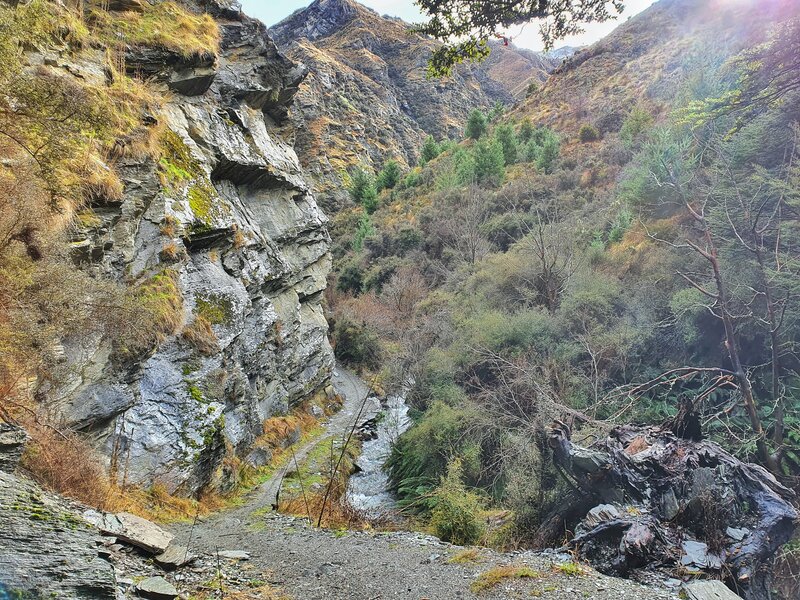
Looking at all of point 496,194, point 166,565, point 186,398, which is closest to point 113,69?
point 186,398

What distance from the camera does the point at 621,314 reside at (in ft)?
44.0

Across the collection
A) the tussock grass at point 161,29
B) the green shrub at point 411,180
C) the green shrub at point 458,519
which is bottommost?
the green shrub at point 458,519

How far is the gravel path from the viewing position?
16.6 feet

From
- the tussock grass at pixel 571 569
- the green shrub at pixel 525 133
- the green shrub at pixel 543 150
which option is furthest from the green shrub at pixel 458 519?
the green shrub at pixel 525 133

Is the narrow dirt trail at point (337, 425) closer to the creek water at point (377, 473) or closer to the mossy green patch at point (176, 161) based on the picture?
the creek water at point (377, 473)

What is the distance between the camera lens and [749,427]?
8.98 metres

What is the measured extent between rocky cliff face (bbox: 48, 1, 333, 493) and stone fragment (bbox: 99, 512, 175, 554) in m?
2.56

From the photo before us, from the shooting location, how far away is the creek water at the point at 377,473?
11.3m

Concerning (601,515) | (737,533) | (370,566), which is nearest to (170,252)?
(370,566)

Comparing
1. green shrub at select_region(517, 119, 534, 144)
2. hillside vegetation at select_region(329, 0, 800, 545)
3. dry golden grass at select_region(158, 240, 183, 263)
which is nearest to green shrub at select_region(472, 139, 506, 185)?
hillside vegetation at select_region(329, 0, 800, 545)

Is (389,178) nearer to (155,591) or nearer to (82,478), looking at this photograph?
(82,478)

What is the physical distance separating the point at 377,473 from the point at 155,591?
10.7 meters

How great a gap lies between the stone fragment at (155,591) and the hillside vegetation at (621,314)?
215 inches

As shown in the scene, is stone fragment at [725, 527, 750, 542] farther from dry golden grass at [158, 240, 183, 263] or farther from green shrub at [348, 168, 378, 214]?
green shrub at [348, 168, 378, 214]
